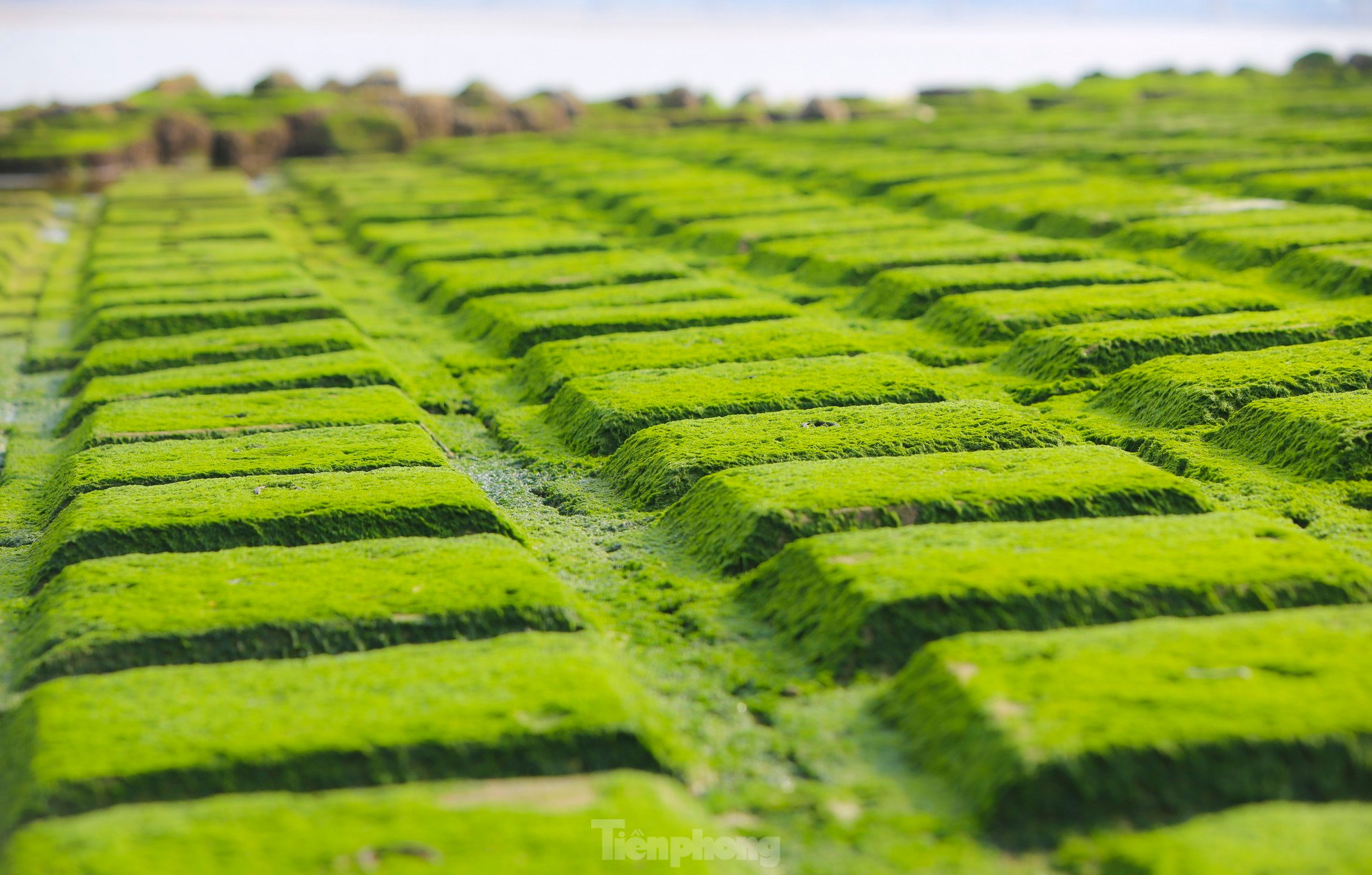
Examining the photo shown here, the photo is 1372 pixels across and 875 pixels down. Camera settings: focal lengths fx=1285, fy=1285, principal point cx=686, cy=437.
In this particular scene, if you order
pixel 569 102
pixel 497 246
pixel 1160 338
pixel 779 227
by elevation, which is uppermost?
pixel 569 102

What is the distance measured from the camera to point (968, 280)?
1265 cm

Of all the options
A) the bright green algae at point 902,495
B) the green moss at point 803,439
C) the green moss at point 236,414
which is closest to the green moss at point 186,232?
the green moss at point 236,414

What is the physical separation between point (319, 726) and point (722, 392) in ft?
16.4

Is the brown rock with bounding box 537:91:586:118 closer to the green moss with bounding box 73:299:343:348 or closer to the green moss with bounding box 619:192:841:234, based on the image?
the green moss with bounding box 619:192:841:234

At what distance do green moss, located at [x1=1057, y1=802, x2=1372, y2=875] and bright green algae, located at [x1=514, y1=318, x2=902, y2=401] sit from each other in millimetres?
6488

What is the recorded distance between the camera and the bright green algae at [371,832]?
390cm

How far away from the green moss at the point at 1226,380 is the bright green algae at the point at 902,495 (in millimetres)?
1307

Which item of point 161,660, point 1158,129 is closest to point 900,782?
point 161,660

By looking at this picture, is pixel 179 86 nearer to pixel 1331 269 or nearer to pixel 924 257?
pixel 924 257

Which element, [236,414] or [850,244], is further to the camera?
[850,244]

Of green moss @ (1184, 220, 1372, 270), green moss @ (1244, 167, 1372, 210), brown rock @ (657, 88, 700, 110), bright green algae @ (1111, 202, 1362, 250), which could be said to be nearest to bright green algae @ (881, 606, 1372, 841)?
green moss @ (1184, 220, 1372, 270)

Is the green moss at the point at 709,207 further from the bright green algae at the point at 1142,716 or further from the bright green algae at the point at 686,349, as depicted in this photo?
the bright green algae at the point at 1142,716

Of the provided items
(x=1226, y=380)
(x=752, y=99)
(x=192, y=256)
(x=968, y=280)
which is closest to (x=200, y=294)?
(x=192, y=256)

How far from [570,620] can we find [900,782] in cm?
188
